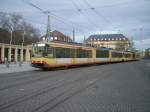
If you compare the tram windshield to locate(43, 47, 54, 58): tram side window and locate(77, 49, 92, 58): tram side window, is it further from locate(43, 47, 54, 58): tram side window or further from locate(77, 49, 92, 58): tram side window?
locate(77, 49, 92, 58): tram side window

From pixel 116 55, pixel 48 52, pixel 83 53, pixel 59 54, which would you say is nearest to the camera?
pixel 48 52

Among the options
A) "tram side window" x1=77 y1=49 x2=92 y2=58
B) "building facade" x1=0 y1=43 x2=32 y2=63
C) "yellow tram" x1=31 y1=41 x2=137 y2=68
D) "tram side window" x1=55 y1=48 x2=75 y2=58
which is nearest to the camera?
"yellow tram" x1=31 y1=41 x2=137 y2=68

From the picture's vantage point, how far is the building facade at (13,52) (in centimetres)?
4809

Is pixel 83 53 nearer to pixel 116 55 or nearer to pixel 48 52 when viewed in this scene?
pixel 48 52

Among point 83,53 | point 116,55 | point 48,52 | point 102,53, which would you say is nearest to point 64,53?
point 48,52

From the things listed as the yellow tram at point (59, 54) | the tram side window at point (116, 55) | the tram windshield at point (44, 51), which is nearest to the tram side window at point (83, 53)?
the yellow tram at point (59, 54)

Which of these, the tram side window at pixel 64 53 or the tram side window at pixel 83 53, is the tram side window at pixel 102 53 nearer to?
the tram side window at pixel 83 53

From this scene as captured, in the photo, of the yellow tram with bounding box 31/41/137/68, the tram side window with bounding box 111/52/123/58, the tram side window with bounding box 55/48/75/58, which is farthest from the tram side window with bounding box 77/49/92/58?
the tram side window with bounding box 111/52/123/58

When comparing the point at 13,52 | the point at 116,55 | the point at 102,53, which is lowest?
the point at 116,55

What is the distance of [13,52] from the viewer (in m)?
53.3

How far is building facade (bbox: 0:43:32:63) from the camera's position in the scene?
48.1m

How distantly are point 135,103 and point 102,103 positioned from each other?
3.77ft

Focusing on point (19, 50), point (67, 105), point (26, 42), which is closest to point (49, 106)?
point (67, 105)

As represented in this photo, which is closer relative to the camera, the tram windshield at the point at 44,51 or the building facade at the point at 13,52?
the tram windshield at the point at 44,51
